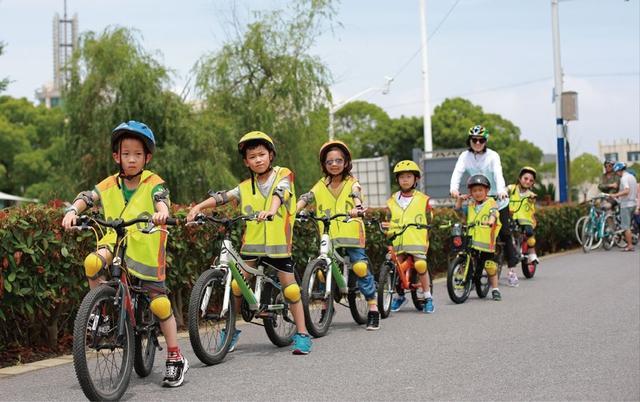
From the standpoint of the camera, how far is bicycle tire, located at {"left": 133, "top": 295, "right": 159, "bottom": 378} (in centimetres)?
624

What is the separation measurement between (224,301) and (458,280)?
15.9 ft

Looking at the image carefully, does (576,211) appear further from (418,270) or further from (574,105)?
(418,270)

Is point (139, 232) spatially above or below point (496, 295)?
above

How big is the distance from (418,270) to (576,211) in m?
13.9

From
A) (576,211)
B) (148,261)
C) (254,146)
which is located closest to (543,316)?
(254,146)

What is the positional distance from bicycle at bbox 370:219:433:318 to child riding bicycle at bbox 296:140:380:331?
0.54 metres

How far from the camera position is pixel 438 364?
23.4ft

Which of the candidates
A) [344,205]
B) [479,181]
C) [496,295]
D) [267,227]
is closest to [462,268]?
[496,295]

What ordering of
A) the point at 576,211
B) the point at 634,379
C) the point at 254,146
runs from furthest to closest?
the point at 576,211 < the point at 254,146 < the point at 634,379

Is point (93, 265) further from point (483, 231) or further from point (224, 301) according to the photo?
point (483, 231)

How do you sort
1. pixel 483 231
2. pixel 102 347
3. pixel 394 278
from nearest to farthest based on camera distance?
pixel 102 347 → pixel 394 278 → pixel 483 231

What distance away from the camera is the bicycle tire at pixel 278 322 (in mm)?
7664

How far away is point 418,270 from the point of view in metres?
10.1

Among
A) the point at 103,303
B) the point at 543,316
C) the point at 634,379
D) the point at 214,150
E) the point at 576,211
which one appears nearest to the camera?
the point at 103,303
